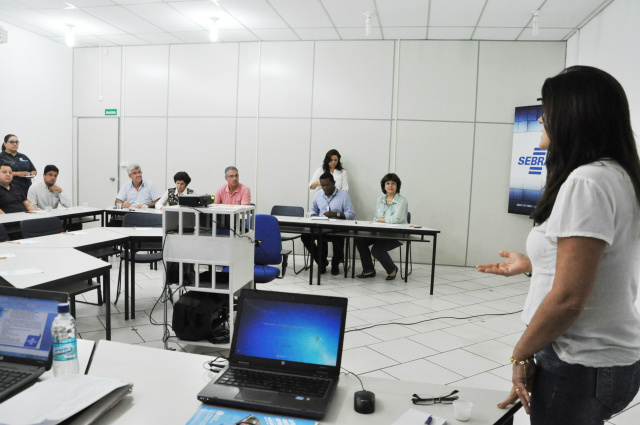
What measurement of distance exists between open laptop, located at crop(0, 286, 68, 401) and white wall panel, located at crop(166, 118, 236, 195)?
21.5 feet

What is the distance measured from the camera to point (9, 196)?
19.3 feet

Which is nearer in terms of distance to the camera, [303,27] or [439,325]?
[439,325]

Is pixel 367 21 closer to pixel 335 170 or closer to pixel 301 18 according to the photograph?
pixel 301 18

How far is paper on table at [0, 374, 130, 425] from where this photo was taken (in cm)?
110

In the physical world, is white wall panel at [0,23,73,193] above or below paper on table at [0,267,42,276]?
above

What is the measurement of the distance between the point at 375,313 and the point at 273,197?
12.1ft

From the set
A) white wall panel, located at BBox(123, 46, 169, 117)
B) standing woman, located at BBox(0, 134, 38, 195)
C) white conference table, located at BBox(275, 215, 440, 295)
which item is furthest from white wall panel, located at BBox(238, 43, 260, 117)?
standing woman, located at BBox(0, 134, 38, 195)

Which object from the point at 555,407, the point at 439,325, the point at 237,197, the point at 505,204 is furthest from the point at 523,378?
the point at 505,204

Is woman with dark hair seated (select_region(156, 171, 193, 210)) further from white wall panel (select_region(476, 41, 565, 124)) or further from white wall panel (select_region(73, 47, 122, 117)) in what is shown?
white wall panel (select_region(476, 41, 565, 124))

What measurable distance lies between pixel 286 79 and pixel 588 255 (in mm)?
7099

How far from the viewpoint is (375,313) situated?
465 centimetres

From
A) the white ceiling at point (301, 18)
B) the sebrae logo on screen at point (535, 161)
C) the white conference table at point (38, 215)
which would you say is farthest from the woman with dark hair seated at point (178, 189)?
the sebrae logo on screen at point (535, 161)

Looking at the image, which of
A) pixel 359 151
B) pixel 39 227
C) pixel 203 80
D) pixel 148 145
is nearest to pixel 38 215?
pixel 39 227

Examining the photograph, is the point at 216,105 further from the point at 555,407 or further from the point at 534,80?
the point at 555,407
